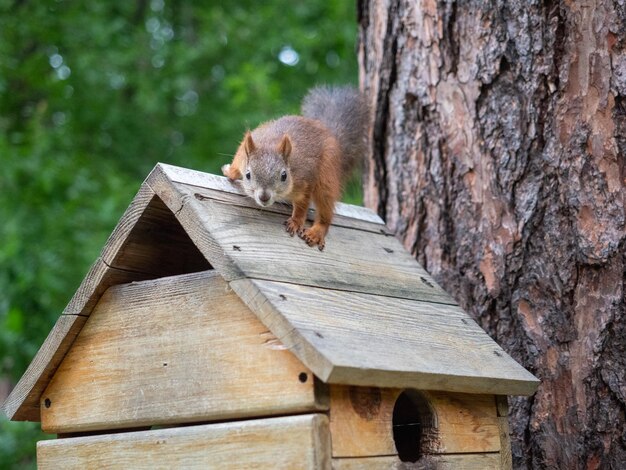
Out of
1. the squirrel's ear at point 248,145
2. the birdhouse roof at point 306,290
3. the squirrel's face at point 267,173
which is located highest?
the squirrel's ear at point 248,145

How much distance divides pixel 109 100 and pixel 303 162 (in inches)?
211

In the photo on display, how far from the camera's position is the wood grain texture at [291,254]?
2.30m

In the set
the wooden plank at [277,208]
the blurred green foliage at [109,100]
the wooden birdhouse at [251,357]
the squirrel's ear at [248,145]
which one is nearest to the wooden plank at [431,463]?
the wooden birdhouse at [251,357]

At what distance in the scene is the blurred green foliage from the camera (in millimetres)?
5566

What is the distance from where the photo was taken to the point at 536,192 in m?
2.99

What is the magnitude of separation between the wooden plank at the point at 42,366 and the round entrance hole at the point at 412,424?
3.14 ft

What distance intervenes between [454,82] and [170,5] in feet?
22.2

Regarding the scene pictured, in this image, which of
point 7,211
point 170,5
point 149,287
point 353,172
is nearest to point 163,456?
point 149,287

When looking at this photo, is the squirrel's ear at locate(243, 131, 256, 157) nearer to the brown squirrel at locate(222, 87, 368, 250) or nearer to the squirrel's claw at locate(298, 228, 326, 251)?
the brown squirrel at locate(222, 87, 368, 250)

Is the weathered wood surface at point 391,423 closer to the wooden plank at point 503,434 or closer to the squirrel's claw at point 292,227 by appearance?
the wooden plank at point 503,434

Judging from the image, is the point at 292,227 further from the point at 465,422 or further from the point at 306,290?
the point at 465,422

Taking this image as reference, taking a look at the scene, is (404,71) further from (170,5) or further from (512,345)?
(170,5)

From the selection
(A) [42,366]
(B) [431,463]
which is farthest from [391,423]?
(A) [42,366]

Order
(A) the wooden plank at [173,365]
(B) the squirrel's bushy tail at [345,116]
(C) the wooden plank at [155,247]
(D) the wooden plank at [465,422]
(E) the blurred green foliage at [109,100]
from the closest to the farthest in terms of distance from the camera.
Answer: (A) the wooden plank at [173,365] < (D) the wooden plank at [465,422] < (C) the wooden plank at [155,247] < (B) the squirrel's bushy tail at [345,116] < (E) the blurred green foliage at [109,100]
